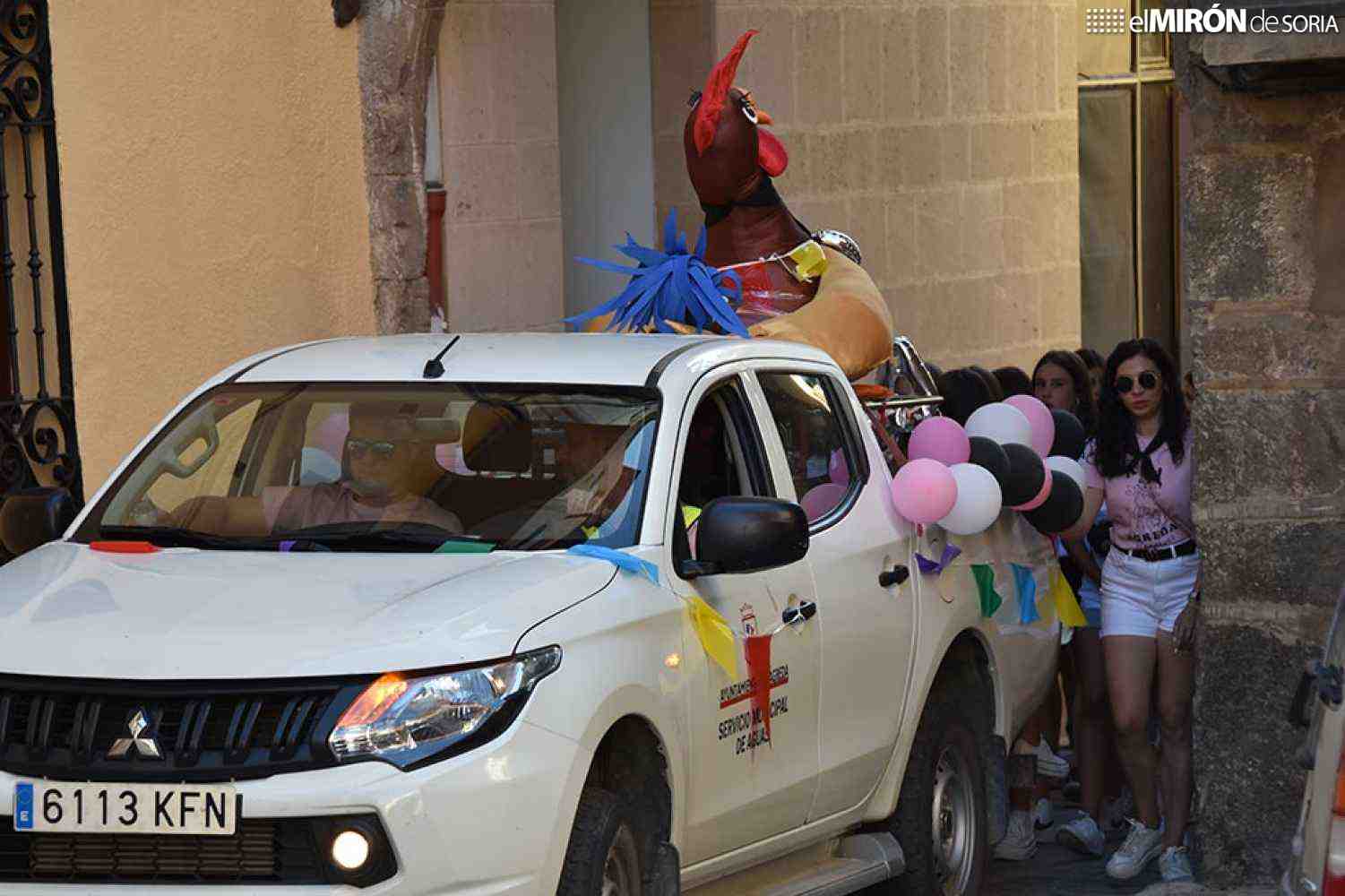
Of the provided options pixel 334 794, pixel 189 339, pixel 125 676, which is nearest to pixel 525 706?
pixel 334 794

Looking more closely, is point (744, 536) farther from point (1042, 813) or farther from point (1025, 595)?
point (1042, 813)

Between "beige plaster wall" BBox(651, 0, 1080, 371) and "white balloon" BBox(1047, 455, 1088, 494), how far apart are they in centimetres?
439

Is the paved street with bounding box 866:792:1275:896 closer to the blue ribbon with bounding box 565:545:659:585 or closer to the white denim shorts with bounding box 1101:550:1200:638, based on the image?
the white denim shorts with bounding box 1101:550:1200:638

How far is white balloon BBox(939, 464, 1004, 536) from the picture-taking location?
795cm

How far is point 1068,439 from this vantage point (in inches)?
383

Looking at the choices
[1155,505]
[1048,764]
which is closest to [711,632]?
[1155,505]

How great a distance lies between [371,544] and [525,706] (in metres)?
1.02

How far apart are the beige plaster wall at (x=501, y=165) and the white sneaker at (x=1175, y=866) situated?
425 centimetres

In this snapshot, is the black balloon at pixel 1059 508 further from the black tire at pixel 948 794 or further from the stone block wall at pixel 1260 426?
the black tire at pixel 948 794

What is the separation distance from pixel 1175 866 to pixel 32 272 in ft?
17.9

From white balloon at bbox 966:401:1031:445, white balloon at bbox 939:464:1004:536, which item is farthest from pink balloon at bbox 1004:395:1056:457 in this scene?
white balloon at bbox 939:464:1004:536

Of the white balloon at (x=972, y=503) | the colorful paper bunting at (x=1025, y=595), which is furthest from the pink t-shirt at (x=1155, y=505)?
the white balloon at (x=972, y=503)

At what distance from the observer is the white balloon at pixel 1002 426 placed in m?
9.01

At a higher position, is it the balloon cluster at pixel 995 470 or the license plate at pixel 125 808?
the balloon cluster at pixel 995 470
